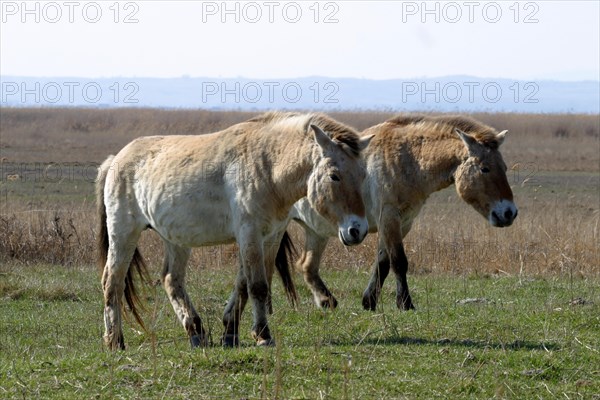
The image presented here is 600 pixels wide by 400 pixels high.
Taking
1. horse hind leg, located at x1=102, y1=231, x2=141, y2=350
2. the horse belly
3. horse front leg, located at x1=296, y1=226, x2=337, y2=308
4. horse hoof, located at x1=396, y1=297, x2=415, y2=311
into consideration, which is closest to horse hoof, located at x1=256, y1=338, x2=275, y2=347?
the horse belly

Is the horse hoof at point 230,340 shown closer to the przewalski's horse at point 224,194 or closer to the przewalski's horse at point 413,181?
the przewalski's horse at point 224,194

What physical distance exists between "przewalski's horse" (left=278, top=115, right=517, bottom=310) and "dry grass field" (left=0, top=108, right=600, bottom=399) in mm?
550

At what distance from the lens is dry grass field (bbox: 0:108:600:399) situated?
6538 millimetres

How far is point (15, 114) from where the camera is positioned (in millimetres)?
A: 55531

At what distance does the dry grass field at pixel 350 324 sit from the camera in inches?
257

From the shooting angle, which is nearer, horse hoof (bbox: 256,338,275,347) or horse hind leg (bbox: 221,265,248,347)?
horse hoof (bbox: 256,338,275,347)

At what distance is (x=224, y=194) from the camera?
8320 mm

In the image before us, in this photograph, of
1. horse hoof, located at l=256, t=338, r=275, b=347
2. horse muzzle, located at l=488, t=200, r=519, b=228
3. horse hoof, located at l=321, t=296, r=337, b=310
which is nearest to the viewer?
horse hoof, located at l=256, t=338, r=275, b=347

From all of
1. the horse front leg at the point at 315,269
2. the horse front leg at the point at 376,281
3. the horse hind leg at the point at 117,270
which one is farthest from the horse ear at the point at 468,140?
the horse hind leg at the point at 117,270

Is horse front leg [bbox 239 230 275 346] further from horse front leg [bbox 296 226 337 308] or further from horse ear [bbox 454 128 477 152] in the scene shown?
horse ear [bbox 454 128 477 152]

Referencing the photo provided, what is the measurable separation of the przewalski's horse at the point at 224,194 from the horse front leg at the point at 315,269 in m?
2.09

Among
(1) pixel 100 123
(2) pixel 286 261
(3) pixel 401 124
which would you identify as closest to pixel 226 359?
(2) pixel 286 261

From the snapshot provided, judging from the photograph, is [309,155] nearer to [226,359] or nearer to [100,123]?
[226,359]

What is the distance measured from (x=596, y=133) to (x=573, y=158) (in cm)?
1455
